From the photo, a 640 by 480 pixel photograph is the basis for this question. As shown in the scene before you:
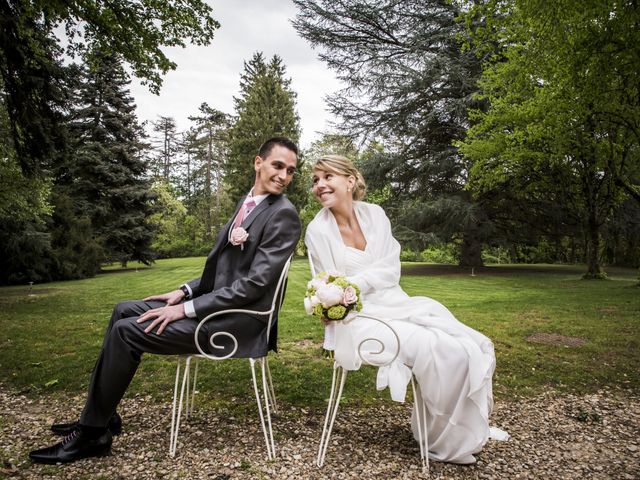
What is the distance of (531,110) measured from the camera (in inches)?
406

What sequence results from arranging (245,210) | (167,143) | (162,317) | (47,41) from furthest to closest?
1. (167,143)
2. (47,41)
3. (245,210)
4. (162,317)

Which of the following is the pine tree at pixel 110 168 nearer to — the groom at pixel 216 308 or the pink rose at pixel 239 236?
the groom at pixel 216 308

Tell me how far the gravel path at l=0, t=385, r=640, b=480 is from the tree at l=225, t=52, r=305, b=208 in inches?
1051

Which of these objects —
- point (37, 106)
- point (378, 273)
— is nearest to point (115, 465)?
point (378, 273)

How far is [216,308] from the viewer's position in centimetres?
266

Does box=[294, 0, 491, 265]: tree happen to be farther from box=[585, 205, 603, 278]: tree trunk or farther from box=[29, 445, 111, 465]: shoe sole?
box=[29, 445, 111, 465]: shoe sole

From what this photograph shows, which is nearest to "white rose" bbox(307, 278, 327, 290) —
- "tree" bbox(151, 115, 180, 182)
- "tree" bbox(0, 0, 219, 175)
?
"tree" bbox(0, 0, 219, 175)

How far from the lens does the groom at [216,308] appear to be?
8.36 ft

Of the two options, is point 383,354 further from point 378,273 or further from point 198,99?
point 198,99

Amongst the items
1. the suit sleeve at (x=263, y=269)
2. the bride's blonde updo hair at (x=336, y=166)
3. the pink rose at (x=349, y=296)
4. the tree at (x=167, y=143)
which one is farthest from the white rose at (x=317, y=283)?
the tree at (x=167, y=143)

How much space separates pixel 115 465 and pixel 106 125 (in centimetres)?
2253

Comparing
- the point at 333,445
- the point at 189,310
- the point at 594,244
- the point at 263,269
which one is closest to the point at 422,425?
the point at 333,445

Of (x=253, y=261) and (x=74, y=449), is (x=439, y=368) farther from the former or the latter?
(x=74, y=449)

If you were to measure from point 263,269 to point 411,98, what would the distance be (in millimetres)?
18198
